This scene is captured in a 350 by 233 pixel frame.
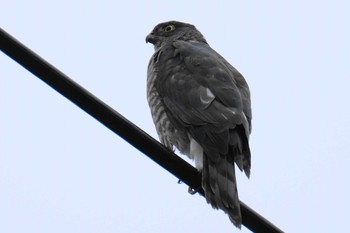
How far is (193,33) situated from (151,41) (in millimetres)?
489

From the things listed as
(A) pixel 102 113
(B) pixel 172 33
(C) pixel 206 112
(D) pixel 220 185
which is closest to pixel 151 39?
(B) pixel 172 33

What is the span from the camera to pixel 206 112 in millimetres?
5062

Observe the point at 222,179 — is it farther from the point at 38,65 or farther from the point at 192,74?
the point at 38,65

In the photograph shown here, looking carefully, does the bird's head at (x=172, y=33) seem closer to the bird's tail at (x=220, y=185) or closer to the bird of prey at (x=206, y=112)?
the bird of prey at (x=206, y=112)

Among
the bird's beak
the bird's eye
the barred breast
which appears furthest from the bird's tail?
the bird's eye

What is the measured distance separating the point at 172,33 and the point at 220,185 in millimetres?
3494

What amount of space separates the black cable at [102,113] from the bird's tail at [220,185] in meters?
0.71

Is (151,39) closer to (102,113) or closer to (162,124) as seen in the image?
(162,124)

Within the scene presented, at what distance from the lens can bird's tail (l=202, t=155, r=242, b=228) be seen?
14.5 ft

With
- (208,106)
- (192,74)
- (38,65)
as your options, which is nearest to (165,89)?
(192,74)

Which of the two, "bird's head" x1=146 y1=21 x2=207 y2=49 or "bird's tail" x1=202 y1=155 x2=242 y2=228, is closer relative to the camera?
"bird's tail" x1=202 y1=155 x2=242 y2=228

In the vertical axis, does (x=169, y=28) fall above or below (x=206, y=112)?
above

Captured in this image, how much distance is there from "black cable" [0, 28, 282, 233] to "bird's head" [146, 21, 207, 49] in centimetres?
399

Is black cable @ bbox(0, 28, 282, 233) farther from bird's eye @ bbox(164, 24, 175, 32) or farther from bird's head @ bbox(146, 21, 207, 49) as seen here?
bird's eye @ bbox(164, 24, 175, 32)
